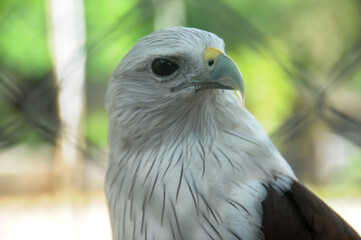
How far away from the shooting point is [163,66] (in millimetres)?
917

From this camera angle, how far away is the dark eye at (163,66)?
0.91 meters

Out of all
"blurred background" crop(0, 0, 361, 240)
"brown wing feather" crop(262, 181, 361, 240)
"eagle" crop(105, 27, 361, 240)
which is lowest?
"brown wing feather" crop(262, 181, 361, 240)

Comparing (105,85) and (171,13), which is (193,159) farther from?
(105,85)

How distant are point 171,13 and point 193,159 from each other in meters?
0.47

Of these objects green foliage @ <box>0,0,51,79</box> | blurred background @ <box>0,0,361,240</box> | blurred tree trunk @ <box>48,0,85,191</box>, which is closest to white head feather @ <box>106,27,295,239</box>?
blurred background @ <box>0,0,361,240</box>

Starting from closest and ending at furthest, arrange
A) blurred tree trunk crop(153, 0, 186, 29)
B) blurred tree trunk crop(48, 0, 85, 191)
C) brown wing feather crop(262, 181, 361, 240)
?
brown wing feather crop(262, 181, 361, 240)
blurred tree trunk crop(153, 0, 186, 29)
blurred tree trunk crop(48, 0, 85, 191)

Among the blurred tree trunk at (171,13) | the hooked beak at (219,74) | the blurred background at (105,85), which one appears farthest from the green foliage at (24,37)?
the hooked beak at (219,74)

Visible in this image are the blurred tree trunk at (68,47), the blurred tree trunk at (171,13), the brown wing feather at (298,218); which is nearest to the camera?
the brown wing feather at (298,218)

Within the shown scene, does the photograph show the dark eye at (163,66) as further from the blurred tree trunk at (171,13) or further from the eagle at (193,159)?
the blurred tree trunk at (171,13)

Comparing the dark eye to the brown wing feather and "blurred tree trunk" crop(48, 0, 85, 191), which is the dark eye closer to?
the brown wing feather

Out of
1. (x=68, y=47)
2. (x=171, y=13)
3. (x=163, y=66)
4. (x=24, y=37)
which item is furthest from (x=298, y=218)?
(x=24, y=37)

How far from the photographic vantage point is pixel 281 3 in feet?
7.02

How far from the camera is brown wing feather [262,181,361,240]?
0.83 m

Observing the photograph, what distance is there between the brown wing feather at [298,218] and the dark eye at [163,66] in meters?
0.26
